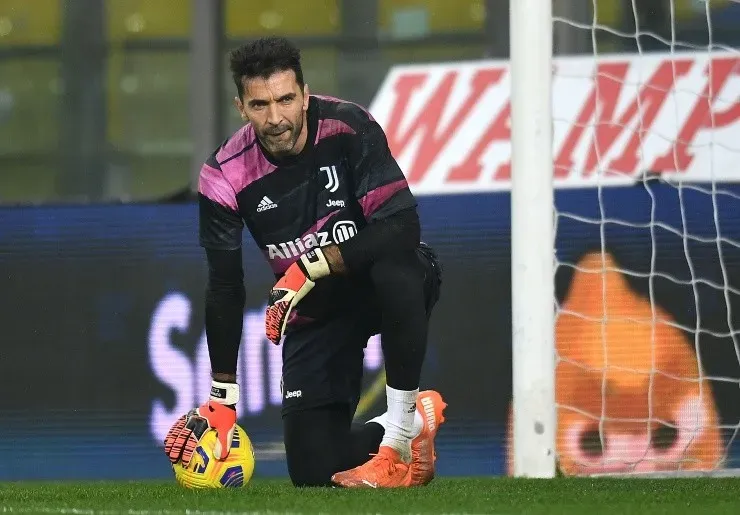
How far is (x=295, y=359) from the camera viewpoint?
4340 millimetres

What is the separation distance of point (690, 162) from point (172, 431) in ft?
8.11

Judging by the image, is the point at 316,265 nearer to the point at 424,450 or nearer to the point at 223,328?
the point at 223,328

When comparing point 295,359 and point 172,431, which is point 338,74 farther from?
point 172,431

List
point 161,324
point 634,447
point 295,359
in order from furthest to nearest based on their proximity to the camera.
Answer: point 161,324
point 634,447
point 295,359

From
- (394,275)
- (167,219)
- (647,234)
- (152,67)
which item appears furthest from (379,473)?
(152,67)

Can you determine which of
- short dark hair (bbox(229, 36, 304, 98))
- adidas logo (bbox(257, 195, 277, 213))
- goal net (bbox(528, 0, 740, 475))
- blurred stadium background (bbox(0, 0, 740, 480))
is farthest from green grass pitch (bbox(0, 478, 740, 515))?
blurred stadium background (bbox(0, 0, 740, 480))

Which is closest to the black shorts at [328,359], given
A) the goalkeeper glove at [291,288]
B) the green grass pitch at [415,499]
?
the green grass pitch at [415,499]

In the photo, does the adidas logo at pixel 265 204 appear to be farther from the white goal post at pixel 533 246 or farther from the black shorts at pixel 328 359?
the white goal post at pixel 533 246

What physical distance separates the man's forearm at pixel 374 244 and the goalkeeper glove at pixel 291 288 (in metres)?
Result: 0.03

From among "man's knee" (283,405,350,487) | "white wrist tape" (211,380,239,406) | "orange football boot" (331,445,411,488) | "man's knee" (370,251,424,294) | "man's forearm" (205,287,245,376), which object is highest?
"man's knee" (370,251,424,294)

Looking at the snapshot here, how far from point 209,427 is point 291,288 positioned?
1.55ft

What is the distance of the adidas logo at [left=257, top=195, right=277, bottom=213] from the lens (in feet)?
13.2

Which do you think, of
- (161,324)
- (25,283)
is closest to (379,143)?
(161,324)

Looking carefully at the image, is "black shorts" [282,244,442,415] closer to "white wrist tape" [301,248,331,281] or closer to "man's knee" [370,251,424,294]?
"man's knee" [370,251,424,294]
